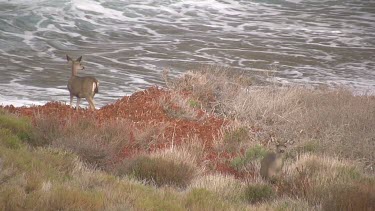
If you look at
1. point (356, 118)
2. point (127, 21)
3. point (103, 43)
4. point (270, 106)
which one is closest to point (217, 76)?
point (270, 106)

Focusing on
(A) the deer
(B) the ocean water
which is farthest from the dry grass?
(B) the ocean water

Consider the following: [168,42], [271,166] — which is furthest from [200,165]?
[168,42]

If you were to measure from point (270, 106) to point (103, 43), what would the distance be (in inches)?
777

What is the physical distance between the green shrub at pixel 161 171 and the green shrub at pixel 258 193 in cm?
83

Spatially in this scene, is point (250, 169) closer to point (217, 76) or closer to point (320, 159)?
point (320, 159)

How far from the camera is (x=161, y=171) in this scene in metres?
9.08

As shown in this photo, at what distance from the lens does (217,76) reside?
59.6ft

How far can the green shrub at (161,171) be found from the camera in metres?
8.97

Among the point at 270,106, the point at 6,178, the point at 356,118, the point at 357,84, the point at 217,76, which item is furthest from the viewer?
the point at 357,84

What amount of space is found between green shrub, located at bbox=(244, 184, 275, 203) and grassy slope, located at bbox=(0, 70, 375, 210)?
0.01 m

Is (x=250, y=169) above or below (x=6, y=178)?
below

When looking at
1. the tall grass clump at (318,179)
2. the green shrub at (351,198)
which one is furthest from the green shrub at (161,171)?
the green shrub at (351,198)

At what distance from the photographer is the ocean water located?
25984 mm

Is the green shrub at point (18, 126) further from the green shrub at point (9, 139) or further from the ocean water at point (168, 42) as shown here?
the ocean water at point (168, 42)
